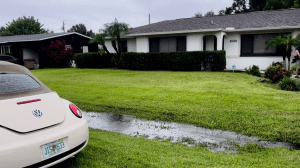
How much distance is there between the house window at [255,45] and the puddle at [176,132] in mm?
→ 14134

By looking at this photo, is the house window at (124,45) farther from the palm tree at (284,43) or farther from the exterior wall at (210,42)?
the palm tree at (284,43)

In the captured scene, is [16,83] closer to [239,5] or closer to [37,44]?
[37,44]

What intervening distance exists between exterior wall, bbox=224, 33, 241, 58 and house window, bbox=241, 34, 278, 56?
33cm

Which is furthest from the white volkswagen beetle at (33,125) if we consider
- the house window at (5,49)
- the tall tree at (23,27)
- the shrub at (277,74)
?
the tall tree at (23,27)

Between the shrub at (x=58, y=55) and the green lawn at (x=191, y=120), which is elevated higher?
the shrub at (x=58, y=55)

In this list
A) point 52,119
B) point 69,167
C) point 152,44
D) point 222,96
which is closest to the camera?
point 52,119

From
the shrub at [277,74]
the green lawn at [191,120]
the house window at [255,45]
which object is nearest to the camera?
the green lawn at [191,120]

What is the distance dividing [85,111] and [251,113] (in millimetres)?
4184

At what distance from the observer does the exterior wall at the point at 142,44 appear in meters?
20.2

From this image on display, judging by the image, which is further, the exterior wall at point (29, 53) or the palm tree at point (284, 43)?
the exterior wall at point (29, 53)

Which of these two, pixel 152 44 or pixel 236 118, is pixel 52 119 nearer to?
pixel 236 118

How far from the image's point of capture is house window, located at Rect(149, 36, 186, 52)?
19.0 metres

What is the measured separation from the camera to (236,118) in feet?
17.8

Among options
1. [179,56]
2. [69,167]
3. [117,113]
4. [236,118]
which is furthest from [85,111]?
[179,56]
